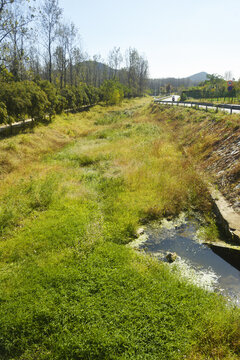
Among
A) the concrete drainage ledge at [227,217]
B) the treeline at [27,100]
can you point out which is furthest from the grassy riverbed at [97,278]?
the treeline at [27,100]

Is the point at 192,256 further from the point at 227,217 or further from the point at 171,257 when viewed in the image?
the point at 227,217

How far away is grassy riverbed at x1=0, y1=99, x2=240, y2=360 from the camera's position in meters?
4.18

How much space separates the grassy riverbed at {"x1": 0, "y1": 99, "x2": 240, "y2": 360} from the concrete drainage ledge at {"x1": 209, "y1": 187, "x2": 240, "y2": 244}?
1.68 feet

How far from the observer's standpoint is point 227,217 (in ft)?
27.2

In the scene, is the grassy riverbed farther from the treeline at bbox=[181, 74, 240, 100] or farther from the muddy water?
the treeline at bbox=[181, 74, 240, 100]

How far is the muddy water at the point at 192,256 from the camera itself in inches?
235

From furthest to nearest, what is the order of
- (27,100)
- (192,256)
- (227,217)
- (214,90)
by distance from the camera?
1. (214,90)
2. (27,100)
3. (227,217)
4. (192,256)

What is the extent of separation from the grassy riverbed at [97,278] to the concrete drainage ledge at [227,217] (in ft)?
1.68

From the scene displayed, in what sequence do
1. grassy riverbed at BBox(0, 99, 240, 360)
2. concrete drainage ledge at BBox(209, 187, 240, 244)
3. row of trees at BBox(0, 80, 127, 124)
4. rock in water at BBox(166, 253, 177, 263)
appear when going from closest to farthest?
grassy riverbed at BBox(0, 99, 240, 360) < rock in water at BBox(166, 253, 177, 263) < concrete drainage ledge at BBox(209, 187, 240, 244) < row of trees at BBox(0, 80, 127, 124)

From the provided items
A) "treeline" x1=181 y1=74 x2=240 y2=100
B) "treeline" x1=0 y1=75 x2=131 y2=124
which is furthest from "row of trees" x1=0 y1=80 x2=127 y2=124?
"treeline" x1=181 y1=74 x2=240 y2=100

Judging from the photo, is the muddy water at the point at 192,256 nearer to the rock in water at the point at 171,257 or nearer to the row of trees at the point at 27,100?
A: the rock in water at the point at 171,257

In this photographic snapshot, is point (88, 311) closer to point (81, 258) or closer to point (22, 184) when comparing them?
point (81, 258)

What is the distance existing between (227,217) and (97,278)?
5.25 meters

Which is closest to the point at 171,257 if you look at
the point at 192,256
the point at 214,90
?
the point at 192,256
